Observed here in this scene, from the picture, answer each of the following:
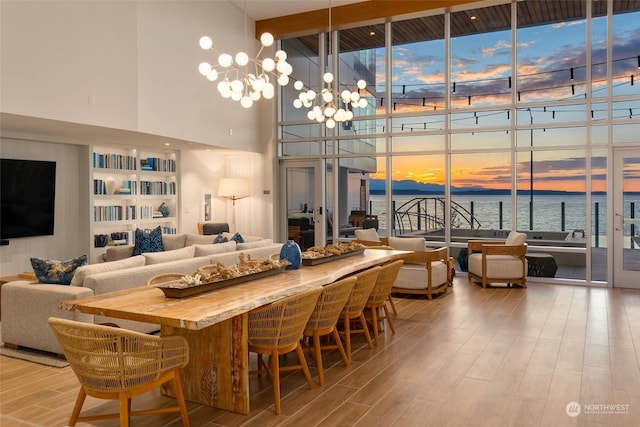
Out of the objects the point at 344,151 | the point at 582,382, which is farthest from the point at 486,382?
the point at 344,151

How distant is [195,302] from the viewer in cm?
314

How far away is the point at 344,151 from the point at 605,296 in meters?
5.19

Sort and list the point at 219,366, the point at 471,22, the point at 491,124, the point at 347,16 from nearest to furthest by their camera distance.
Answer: the point at 219,366 < the point at 491,124 < the point at 471,22 < the point at 347,16

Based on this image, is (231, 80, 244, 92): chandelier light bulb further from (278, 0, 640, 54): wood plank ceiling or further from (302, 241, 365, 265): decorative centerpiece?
(278, 0, 640, 54): wood plank ceiling

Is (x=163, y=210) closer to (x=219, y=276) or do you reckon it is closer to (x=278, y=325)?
(x=219, y=276)

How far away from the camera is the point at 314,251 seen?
16.8ft

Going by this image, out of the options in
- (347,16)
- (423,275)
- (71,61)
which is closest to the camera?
(71,61)

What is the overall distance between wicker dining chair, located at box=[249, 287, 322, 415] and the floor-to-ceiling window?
619cm

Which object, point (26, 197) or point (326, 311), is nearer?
point (326, 311)

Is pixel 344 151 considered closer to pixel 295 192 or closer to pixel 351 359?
pixel 295 192

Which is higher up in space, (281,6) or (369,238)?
(281,6)

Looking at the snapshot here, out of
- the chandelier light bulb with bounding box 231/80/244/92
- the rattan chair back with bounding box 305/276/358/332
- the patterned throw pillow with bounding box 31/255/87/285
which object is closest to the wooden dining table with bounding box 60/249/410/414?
the rattan chair back with bounding box 305/276/358/332

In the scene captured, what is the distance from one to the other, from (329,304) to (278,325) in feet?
1.98

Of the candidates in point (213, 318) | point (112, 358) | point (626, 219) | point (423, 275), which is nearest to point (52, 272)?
point (112, 358)
